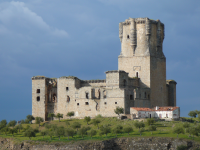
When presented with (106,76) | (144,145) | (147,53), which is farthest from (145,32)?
(144,145)

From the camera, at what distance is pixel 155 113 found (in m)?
72.4

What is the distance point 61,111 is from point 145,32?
62.2 feet

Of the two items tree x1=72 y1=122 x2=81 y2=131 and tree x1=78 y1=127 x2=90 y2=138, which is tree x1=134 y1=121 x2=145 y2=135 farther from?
tree x1=72 y1=122 x2=81 y2=131

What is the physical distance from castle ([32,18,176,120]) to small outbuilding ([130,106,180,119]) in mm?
2459

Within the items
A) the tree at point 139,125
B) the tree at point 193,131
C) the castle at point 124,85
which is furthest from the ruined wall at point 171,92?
the tree at point 193,131

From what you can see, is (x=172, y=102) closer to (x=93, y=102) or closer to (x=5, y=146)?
(x=93, y=102)

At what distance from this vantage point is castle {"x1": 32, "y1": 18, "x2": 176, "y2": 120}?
75.2 m

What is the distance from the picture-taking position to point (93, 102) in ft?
247

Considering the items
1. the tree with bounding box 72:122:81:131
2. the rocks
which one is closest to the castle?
the tree with bounding box 72:122:81:131

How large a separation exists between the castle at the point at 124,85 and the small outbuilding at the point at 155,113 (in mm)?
2459

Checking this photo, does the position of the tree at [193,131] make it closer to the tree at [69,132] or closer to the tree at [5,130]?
the tree at [69,132]

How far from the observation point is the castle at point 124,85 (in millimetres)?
75250

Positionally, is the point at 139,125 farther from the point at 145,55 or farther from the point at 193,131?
the point at 145,55

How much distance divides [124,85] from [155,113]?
757cm
